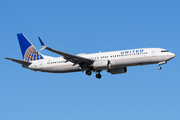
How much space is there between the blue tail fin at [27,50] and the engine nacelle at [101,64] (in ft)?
38.1

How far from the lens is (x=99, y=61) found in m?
46.1

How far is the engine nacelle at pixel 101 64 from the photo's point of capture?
4497 cm

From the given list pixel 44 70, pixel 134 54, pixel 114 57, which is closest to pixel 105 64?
pixel 114 57

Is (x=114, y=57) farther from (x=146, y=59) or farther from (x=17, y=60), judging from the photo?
(x=17, y=60)

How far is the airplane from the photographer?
44.5 metres

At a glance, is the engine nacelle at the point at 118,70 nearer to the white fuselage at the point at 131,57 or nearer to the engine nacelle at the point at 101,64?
the white fuselage at the point at 131,57

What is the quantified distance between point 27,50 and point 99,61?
15537 millimetres

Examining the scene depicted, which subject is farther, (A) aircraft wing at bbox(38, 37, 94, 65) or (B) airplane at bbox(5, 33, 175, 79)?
(B) airplane at bbox(5, 33, 175, 79)

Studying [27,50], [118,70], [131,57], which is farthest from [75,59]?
[27,50]

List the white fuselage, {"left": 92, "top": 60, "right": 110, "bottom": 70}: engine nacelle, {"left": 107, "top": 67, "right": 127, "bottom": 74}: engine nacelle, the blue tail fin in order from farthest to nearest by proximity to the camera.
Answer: the blue tail fin < {"left": 107, "top": 67, "right": 127, "bottom": 74}: engine nacelle < {"left": 92, "top": 60, "right": 110, "bottom": 70}: engine nacelle < the white fuselage

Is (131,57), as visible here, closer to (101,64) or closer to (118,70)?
(101,64)

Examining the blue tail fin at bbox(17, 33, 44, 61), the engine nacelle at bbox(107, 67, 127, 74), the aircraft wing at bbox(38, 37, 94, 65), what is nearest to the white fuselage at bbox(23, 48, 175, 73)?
the aircraft wing at bbox(38, 37, 94, 65)

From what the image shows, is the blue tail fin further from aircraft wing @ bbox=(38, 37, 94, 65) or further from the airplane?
aircraft wing @ bbox=(38, 37, 94, 65)

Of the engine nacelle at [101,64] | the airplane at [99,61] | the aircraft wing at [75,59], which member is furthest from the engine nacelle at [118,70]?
the aircraft wing at [75,59]
